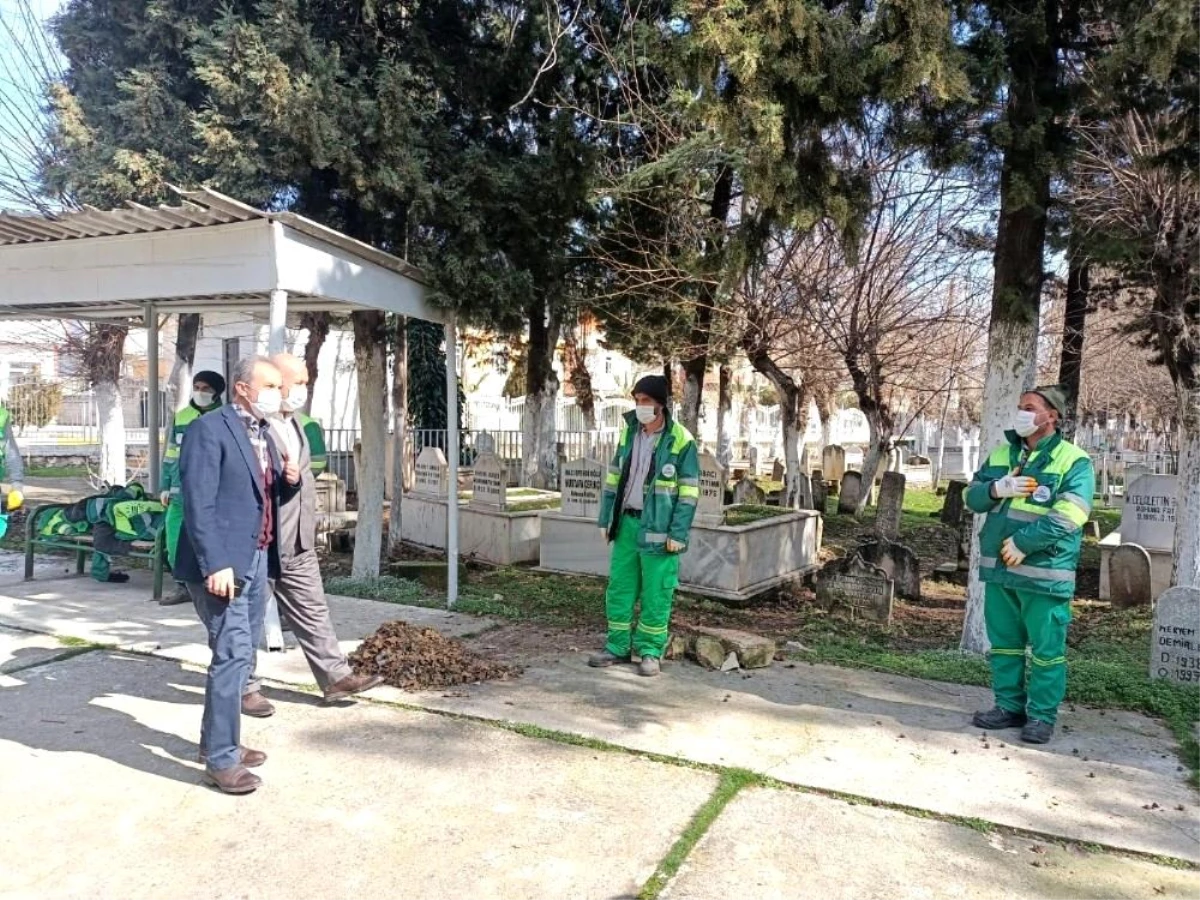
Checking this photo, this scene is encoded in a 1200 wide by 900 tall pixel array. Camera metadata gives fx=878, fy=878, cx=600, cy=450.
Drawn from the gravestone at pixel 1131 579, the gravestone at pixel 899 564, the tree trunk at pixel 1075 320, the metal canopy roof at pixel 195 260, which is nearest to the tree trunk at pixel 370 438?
the metal canopy roof at pixel 195 260

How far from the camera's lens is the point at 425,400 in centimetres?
2084

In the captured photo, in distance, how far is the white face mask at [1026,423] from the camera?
4.53 metres

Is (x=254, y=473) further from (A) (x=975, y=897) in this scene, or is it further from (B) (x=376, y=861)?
(A) (x=975, y=897)

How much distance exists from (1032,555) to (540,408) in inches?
385

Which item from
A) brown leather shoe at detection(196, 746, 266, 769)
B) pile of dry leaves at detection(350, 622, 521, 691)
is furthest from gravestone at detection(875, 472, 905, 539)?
brown leather shoe at detection(196, 746, 266, 769)

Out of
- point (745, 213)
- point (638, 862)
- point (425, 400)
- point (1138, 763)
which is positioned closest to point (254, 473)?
point (638, 862)

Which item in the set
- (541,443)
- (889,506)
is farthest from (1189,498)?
(541,443)

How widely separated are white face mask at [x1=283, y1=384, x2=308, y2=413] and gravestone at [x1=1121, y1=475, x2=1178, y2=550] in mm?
9905

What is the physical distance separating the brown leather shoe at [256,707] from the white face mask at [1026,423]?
4218mm

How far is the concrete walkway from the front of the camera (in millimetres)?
3119

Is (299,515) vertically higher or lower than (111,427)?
lower

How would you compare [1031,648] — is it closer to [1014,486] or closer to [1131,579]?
[1014,486]

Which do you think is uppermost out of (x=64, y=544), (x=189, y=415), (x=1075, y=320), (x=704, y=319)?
(x=1075, y=320)

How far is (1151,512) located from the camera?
10523 mm
